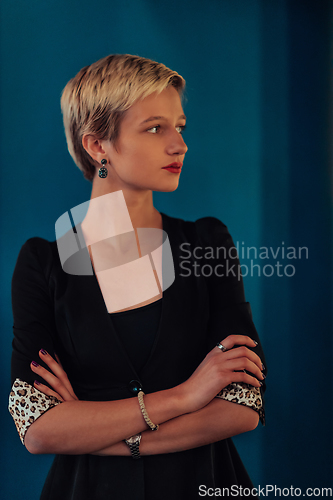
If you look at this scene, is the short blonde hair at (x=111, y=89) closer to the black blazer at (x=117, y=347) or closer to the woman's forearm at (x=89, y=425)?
the black blazer at (x=117, y=347)

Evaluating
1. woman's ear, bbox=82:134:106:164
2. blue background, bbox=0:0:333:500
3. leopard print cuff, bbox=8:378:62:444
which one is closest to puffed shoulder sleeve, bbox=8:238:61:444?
leopard print cuff, bbox=8:378:62:444

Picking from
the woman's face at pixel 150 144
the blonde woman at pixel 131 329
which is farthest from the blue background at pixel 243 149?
the woman's face at pixel 150 144

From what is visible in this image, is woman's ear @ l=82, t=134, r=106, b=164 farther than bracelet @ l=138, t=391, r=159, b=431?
Yes

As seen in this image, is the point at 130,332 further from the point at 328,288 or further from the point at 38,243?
the point at 328,288

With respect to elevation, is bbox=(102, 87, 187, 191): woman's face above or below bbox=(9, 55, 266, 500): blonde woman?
above

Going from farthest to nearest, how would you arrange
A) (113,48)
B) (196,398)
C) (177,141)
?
1. (113,48)
2. (177,141)
3. (196,398)

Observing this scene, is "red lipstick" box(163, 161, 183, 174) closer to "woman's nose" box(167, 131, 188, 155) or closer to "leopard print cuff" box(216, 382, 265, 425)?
"woman's nose" box(167, 131, 188, 155)

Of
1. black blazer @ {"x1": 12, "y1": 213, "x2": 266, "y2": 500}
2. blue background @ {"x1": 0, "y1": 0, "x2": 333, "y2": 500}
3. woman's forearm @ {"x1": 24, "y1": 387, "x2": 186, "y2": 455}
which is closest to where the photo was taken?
woman's forearm @ {"x1": 24, "y1": 387, "x2": 186, "y2": 455}

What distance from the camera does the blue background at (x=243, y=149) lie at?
1.52 meters

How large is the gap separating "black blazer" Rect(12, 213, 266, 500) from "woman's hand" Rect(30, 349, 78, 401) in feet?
0.07

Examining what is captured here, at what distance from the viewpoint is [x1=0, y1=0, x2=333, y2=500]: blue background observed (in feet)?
4.99

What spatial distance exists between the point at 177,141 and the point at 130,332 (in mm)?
590

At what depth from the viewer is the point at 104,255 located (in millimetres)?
1407

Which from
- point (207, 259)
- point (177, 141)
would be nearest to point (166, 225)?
point (207, 259)
